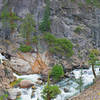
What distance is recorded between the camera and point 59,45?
4150 cm

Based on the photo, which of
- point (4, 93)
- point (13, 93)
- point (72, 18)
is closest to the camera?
point (4, 93)

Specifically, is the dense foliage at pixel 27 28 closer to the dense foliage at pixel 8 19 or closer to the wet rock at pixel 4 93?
the dense foliage at pixel 8 19

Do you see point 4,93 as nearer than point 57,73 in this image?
Yes

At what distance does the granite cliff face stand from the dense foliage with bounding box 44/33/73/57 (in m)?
3.07

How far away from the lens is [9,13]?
4641 centimetres

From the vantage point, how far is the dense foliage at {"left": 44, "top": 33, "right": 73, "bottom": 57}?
133ft

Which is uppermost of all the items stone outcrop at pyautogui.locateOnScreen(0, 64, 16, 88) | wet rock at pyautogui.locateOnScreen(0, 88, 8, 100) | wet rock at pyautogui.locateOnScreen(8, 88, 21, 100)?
stone outcrop at pyautogui.locateOnScreen(0, 64, 16, 88)

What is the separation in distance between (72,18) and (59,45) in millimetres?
14738

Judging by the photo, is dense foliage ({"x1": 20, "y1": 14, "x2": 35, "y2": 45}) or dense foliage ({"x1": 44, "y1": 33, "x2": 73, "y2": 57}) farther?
dense foliage ({"x1": 20, "y1": 14, "x2": 35, "y2": 45})

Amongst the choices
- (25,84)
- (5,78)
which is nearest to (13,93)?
(25,84)

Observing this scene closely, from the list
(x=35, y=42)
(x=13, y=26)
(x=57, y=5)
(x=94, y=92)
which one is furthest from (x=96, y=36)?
(x=94, y=92)

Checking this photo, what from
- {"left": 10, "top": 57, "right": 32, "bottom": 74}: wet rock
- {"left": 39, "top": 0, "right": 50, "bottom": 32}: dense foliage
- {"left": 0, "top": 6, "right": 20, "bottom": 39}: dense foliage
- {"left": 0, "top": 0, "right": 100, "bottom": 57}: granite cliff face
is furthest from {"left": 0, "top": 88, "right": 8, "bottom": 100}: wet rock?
{"left": 0, "top": 0, "right": 100, "bottom": 57}: granite cliff face

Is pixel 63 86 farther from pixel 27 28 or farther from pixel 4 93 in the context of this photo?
pixel 27 28

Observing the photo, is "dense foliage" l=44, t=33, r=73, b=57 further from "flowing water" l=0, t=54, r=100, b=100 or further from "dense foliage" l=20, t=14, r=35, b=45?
"flowing water" l=0, t=54, r=100, b=100
